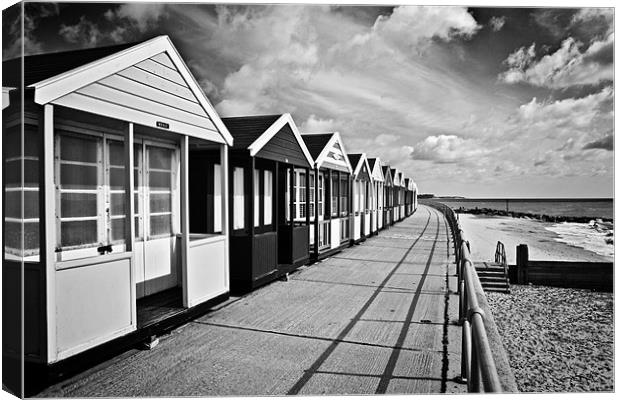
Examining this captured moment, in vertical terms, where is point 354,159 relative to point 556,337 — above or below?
above

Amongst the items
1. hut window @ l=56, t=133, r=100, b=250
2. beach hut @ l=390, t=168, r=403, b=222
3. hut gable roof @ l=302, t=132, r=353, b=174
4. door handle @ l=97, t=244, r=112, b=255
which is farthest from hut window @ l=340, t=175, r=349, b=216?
beach hut @ l=390, t=168, r=403, b=222

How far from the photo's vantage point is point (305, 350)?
4680 millimetres

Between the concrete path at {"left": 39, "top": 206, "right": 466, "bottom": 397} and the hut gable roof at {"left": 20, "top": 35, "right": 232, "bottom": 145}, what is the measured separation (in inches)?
91.8

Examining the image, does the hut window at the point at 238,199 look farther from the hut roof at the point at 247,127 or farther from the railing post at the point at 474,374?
the railing post at the point at 474,374

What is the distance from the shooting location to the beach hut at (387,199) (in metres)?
21.5

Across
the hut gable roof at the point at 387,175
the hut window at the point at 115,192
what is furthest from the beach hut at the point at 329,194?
the hut gable roof at the point at 387,175

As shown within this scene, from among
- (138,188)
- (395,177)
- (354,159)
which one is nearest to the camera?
(138,188)

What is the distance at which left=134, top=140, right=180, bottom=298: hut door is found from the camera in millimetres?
5750

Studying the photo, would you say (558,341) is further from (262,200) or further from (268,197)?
(268,197)

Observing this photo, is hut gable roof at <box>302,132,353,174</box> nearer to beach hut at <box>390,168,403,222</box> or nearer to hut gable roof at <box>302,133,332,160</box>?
hut gable roof at <box>302,133,332,160</box>

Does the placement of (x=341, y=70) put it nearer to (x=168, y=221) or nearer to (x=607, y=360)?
(x=168, y=221)

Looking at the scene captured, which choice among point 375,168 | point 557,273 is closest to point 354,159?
point 375,168

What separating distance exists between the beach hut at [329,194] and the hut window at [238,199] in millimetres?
2662

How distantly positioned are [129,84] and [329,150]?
24.7 feet
